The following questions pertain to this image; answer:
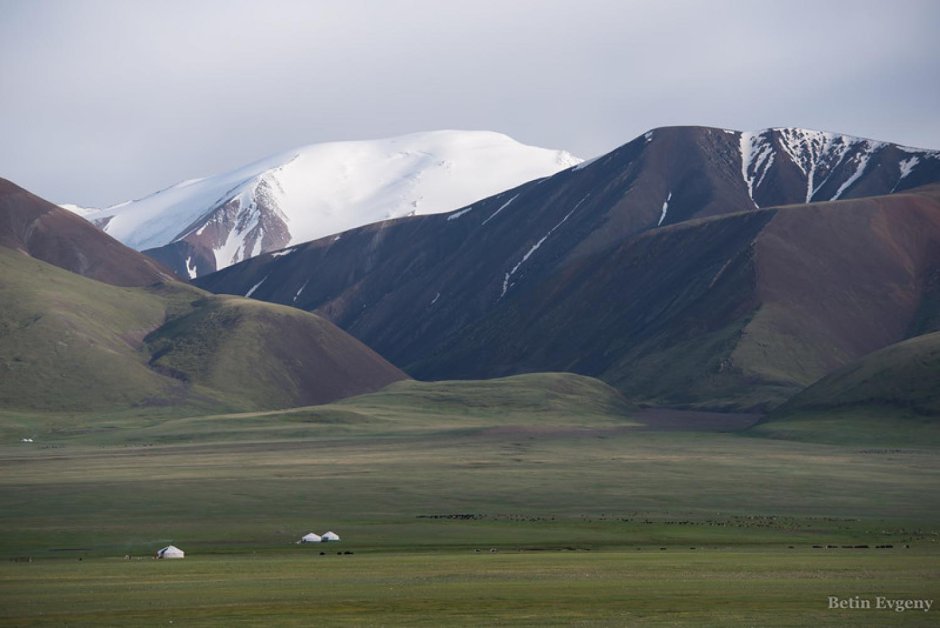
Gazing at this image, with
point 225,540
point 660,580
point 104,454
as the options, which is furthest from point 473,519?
point 104,454

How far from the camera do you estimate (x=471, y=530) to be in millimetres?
83875

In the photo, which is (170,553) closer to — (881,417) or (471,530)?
(471,530)

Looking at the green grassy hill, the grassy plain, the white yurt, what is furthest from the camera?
the green grassy hill

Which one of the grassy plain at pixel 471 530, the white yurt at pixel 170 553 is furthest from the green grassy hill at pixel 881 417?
the white yurt at pixel 170 553

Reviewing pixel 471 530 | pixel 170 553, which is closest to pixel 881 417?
pixel 471 530

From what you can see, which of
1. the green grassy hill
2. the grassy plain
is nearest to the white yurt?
the grassy plain

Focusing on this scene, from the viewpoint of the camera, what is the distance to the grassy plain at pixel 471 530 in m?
45.6

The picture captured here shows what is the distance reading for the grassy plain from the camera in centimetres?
4556

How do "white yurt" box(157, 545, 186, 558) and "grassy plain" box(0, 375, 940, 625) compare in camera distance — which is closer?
"grassy plain" box(0, 375, 940, 625)

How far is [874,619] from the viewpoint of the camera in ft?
130

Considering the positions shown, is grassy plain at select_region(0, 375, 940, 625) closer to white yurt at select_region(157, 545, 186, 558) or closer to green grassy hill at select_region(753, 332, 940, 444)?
white yurt at select_region(157, 545, 186, 558)

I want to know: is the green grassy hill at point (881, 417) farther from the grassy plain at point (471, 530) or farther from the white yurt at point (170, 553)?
the white yurt at point (170, 553)

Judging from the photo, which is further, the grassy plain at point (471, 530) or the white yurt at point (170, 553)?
the white yurt at point (170, 553)

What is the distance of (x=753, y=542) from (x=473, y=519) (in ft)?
73.3
